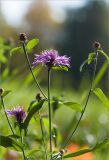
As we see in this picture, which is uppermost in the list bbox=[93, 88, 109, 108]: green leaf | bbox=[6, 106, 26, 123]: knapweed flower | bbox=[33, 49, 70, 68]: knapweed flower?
bbox=[33, 49, 70, 68]: knapweed flower

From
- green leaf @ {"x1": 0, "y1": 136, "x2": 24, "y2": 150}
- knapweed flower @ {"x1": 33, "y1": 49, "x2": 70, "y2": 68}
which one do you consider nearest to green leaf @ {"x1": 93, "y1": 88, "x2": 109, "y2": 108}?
knapweed flower @ {"x1": 33, "y1": 49, "x2": 70, "y2": 68}

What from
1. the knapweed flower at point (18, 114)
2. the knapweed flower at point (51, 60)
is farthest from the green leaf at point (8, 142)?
the knapweed flower at point (51, 60)

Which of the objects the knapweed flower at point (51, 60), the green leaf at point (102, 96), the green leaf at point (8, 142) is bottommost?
the green leaf at point (8, 142)

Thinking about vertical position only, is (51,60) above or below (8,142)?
above

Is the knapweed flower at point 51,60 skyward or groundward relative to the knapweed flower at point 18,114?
skyward

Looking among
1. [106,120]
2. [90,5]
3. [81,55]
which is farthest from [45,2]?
[106,120]

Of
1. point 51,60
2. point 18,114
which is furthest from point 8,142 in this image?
point 51,60

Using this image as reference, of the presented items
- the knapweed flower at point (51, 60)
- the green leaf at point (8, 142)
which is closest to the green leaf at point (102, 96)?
the knapweed flower at point (51, 60)

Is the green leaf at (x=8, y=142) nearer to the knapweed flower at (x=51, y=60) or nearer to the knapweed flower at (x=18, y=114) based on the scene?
the knapweed flower at (x=18, y=114)

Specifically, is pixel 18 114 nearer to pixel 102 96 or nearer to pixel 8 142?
pixel 8 142

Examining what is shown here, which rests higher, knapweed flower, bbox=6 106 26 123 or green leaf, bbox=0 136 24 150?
knapweed flower, bbox=6 106 26 123

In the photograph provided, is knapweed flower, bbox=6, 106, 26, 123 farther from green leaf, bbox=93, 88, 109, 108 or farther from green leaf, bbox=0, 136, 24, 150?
green leaf, bbox=93, 88, 109, 108
